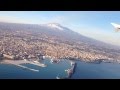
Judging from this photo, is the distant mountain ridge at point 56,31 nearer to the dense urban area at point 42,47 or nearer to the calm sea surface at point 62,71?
the dense urban area at point 42,47

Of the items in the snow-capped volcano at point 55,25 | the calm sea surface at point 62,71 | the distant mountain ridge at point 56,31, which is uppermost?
the snow-capped volcano at point 55,25

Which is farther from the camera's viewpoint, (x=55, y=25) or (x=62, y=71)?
(x=55, y=25)

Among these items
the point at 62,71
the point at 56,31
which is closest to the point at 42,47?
the point at 56,31

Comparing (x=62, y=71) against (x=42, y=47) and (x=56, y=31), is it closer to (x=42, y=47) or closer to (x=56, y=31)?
(x=42, y=47)

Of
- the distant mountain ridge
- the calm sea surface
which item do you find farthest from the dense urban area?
the calm sea surface

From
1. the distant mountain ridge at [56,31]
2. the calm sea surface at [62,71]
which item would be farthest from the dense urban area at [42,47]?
the calm sea surface at [62,71]

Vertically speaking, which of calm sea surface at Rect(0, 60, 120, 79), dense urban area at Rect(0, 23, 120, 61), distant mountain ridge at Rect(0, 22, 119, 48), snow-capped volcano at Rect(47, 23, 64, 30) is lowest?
calm sea surface at Rect(0, 60, 120, 79)

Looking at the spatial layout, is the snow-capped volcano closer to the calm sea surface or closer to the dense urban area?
the dense urban area
